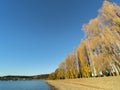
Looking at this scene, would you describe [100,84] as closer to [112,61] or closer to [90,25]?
[112,61]

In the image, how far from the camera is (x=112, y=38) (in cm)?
2100

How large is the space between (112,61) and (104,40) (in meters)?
3.86

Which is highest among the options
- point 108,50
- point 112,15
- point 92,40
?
point 112,15

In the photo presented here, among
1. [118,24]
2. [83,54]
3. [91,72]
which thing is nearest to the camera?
[118,24]

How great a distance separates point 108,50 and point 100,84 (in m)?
5.57

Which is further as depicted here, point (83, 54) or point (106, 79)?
point (83, 54)

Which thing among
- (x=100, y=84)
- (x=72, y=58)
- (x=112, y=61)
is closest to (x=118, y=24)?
(x=112, y=61)

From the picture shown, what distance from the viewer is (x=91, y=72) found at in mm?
39812

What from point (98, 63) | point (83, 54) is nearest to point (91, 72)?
point (83, 54)

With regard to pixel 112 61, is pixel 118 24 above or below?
above

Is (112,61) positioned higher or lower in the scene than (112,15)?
lower

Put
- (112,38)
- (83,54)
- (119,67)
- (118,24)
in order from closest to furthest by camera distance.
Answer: (118,24), (112,38), (119,67), (83,54)

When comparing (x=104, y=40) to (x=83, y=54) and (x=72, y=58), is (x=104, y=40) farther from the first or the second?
(x=72, y=58)

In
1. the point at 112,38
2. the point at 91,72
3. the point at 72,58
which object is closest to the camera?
the point at 112,38
